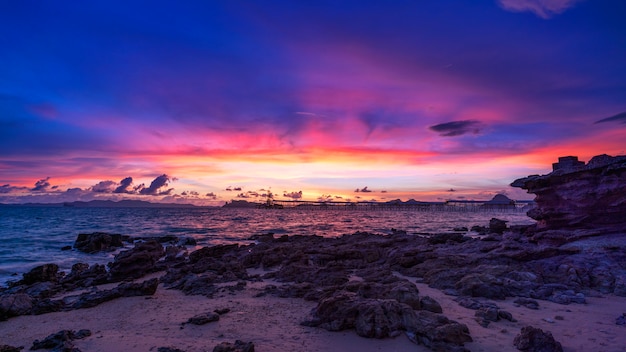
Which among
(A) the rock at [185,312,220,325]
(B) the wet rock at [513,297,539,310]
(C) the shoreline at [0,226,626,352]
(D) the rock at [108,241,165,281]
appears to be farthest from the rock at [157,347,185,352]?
(D) the rock at [108,241,165,281]

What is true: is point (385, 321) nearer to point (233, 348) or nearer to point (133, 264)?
point (233, 348)

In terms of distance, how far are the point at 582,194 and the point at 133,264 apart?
2648 cm

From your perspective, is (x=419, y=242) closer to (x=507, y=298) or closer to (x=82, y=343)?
(x=507, y=298)

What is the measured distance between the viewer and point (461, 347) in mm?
8500

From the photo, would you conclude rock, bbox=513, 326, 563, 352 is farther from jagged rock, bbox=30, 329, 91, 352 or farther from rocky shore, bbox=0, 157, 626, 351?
jagged rock, bbox=30, 329, 91, 352

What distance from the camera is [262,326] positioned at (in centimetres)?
1087

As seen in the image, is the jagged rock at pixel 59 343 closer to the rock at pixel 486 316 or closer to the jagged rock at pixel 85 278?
the jagged rock at pixel 85 278

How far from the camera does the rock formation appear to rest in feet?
66.8

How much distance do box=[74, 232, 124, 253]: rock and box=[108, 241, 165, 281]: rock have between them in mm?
16508

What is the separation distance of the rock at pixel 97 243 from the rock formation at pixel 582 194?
124ft

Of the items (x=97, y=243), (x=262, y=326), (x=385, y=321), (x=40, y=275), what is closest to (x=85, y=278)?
(x=40, y=275)

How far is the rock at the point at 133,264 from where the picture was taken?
66.1ft

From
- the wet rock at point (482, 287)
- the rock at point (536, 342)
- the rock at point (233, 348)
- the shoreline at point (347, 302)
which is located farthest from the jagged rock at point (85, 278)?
the rock at point (536, 342)

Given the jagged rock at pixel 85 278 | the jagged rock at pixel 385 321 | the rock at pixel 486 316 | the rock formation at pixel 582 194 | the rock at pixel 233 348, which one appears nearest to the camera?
the rock at pixel 233 348
